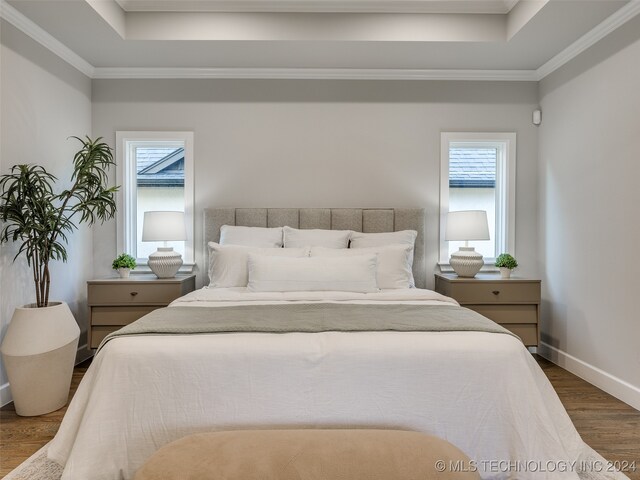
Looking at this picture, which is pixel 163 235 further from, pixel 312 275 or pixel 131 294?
pixel 312 275

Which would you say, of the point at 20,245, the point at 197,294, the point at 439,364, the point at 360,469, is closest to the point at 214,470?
the point at 360,469

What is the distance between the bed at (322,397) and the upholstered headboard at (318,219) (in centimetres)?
207

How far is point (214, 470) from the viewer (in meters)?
1.36

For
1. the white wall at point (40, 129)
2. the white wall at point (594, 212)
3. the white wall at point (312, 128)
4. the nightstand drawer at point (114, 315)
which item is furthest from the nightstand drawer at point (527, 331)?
the white wall at point (40, 129)

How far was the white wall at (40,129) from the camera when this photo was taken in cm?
279

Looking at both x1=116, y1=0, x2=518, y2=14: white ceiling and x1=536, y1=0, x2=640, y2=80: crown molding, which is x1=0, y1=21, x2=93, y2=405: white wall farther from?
x1=536, y1=0, x2=640, y2=80: crown molding

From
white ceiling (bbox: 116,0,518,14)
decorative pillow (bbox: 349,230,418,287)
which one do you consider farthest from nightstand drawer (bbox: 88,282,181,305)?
white ceiling (bbox: 116,0,518,14)

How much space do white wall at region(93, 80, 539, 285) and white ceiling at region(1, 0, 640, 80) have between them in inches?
17.0

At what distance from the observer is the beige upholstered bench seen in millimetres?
1350

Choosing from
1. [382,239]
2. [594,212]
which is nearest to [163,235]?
[382,239]

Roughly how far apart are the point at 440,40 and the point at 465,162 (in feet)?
4.08

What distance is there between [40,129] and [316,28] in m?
2.23

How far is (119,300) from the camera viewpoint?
337 centimetres

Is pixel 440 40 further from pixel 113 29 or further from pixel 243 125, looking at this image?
pixel 113 29
